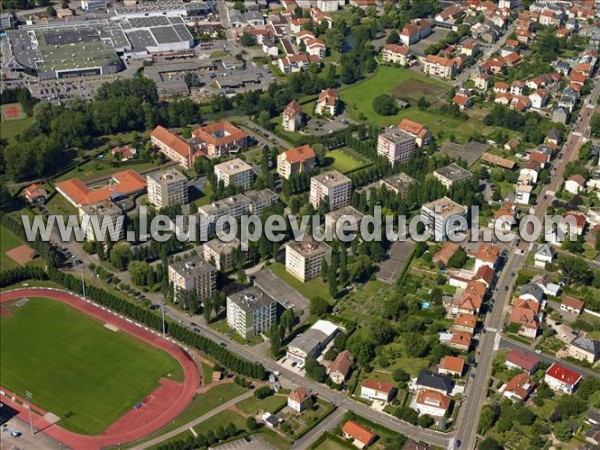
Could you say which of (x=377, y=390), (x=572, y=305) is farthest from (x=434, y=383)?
(x=572, y=305)

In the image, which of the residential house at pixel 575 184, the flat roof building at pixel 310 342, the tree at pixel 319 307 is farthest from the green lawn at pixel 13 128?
the residential house at pixel 575 184

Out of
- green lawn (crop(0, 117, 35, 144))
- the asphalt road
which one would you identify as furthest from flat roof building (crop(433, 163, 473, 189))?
green lawn (crop(0, 117, 35, 144))

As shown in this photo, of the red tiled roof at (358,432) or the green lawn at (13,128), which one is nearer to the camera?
the red tiled roof at (358,432)

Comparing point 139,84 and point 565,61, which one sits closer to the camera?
point 139,84

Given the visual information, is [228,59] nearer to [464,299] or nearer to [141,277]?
[141,277]

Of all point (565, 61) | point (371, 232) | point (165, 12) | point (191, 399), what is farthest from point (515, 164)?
point (165, 12)

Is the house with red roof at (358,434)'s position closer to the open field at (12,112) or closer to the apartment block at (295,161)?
the apartment block at (295,161)

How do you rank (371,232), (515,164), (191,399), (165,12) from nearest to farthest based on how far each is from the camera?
(191,399), (371,232), (515,164), (165,12)
